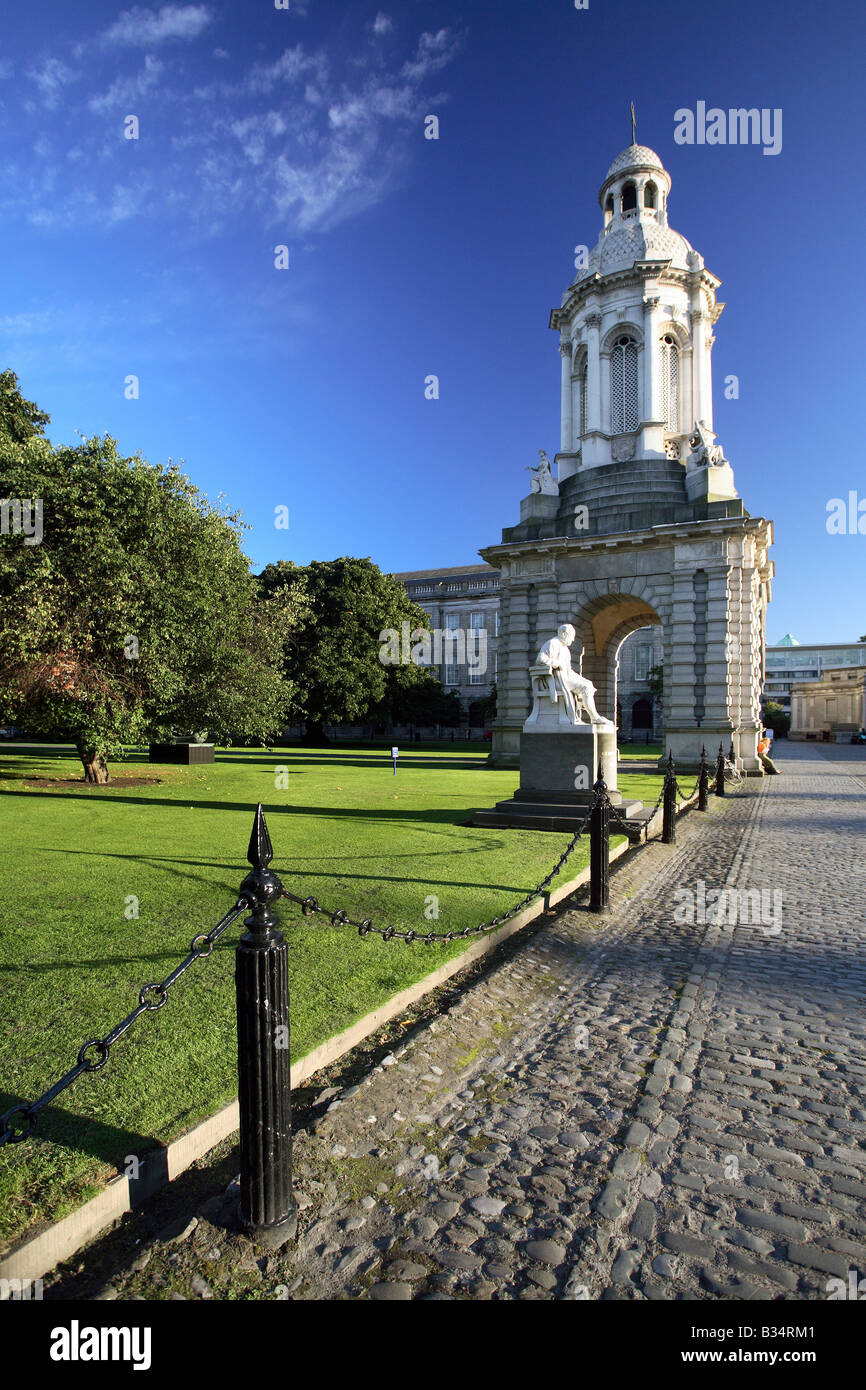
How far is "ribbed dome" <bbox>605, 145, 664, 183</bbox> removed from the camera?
1204 inches

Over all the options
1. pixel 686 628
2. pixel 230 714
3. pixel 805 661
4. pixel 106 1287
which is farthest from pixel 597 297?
pixel 805 661

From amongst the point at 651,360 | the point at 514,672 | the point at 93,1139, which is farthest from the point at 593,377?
the point at 93,1139

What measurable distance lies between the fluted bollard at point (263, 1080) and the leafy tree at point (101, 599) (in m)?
13.7

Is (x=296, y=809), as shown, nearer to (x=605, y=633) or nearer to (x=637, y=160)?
(x=605, y=633)

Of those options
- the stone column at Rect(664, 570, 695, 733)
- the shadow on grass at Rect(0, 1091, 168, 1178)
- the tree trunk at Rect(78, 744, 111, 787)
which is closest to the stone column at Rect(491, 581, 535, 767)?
the stone column at Rect(664, 570, 695, 733)

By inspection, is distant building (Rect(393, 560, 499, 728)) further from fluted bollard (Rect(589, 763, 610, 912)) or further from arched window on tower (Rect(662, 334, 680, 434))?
fluted bollard (Rect(589, 763, 610, 912))

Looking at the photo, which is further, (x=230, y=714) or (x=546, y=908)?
(x=230, y=714)

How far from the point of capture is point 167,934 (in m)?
5.55

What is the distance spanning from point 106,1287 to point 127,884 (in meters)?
5.42

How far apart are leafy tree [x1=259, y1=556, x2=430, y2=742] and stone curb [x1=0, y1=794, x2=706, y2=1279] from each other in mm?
33672

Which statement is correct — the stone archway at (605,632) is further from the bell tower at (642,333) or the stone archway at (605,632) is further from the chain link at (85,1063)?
the chain link at (85,1063)

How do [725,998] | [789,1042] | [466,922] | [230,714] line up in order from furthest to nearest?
[230,714] → [466,922] → [725,998] → [789,1042]

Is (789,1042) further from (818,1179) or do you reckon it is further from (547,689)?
(547,689)

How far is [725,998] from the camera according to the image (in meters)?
4.92
